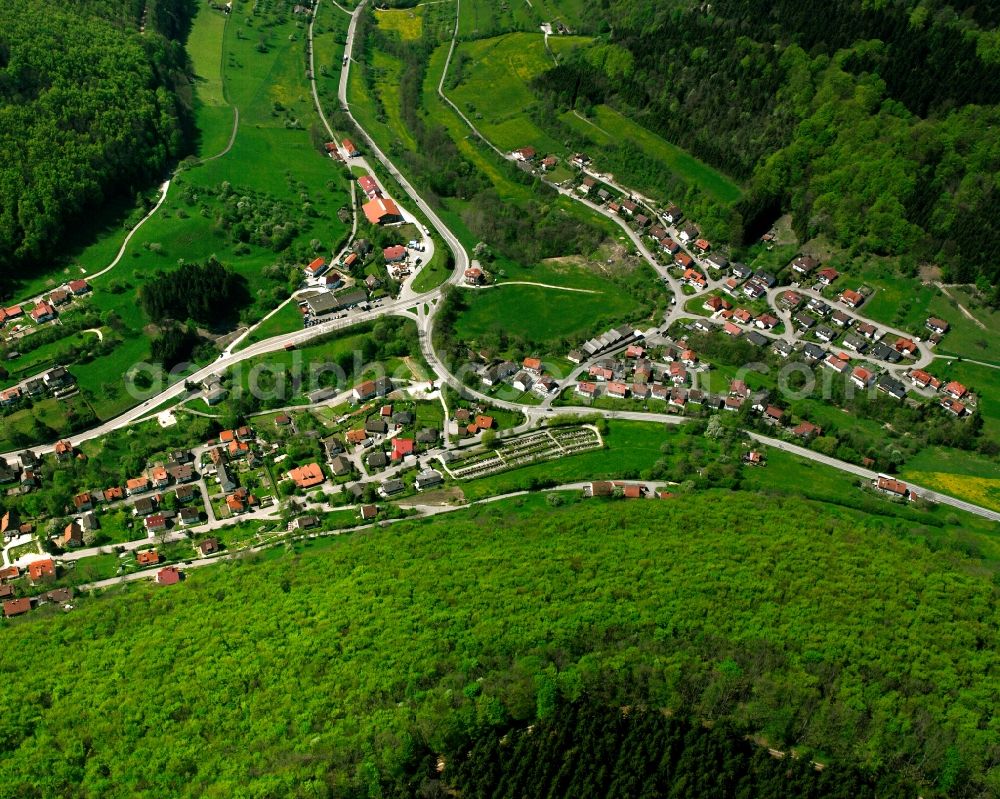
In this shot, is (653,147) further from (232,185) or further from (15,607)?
(15,607)

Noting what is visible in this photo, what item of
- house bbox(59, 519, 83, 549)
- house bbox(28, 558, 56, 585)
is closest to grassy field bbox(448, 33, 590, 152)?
house bbox(59, 519, 83, 549)

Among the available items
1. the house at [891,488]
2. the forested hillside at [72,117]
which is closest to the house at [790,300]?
the house at [891,488]

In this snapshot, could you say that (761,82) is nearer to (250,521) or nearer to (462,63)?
(462,63)

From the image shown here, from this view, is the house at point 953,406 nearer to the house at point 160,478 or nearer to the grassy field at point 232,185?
the grassy field at point 232,185

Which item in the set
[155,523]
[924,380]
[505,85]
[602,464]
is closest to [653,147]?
[505,85]

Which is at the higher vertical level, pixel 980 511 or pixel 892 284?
pixel 892 284

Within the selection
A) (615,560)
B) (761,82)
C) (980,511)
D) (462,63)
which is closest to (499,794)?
(615,560)
